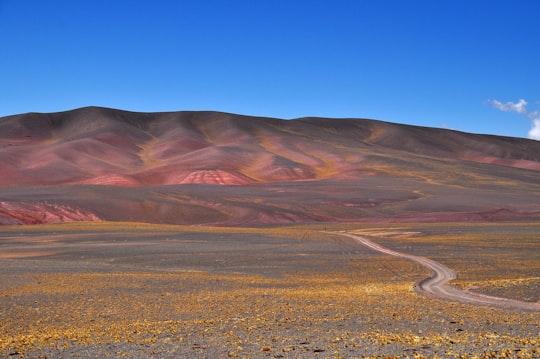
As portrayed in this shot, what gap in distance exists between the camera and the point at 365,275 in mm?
24219

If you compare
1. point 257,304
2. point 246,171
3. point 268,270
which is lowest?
point 268,270

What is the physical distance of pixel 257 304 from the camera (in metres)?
16.6

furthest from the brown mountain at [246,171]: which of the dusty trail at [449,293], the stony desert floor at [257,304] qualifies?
the dusty trail at [449,293]

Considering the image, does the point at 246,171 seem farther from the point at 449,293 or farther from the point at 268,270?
the point at 449,293

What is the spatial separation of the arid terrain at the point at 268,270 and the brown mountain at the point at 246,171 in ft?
1.94

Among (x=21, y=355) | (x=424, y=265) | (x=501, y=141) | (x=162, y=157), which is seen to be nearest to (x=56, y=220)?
(x=424, y=265)

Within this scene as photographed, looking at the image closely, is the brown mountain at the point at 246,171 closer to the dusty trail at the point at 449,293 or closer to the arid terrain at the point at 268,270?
the arid terrain at the point at 268,270

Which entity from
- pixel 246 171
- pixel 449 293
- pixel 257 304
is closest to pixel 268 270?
pixel 449 293

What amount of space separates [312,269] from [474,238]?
19570 mm

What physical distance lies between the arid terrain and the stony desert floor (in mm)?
59

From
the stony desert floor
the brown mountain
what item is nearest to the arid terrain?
the stony desert floor

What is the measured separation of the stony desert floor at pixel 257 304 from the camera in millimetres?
11445

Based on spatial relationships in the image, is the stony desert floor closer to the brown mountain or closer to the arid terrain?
the arid terrain

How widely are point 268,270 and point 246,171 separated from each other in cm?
10293
